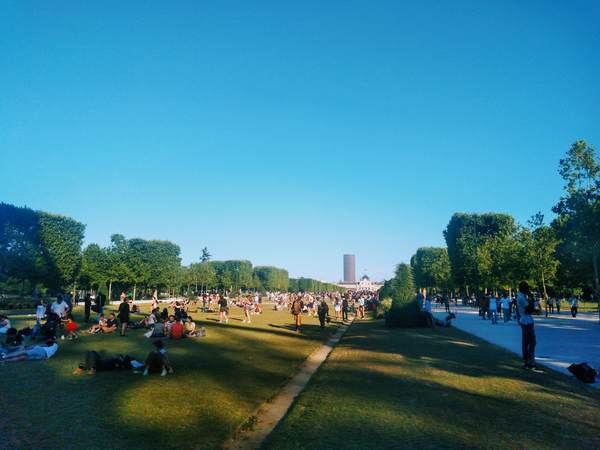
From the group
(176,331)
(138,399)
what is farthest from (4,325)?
(138,399)

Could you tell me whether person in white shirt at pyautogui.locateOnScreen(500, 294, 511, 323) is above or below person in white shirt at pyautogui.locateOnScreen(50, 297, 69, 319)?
below

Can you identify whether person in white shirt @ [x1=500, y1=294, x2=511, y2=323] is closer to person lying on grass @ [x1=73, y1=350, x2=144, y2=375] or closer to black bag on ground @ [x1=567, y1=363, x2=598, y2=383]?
black bag on ground @ [x1=567, y1=363, x2=598, y2=383]

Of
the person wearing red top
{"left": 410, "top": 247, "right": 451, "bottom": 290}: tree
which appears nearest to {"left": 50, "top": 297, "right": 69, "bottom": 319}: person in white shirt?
the person wearing red top

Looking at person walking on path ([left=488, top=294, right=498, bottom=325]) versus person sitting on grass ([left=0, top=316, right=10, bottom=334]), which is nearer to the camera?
person sitting on grass ([left=0, top=316, right=10, bottom=334])

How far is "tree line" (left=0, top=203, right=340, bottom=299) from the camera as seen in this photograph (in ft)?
142

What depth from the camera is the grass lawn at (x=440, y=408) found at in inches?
226

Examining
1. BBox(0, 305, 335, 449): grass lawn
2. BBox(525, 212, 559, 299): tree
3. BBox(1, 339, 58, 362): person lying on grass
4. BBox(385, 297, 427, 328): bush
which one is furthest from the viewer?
BBox(525, 212, 559, 299): tree

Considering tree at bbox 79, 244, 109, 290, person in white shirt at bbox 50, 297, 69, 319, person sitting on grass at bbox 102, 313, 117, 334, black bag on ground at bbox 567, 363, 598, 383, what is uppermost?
tree at bbox 79, 244, 109, 290

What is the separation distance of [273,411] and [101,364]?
5.65 m

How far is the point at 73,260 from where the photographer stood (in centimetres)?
4709

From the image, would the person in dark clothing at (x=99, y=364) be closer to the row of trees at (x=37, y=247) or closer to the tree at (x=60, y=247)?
the row of trees at (x=37, y=247)

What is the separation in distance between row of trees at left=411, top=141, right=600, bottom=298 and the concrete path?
19.7 m

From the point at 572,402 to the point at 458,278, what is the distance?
2127 inches

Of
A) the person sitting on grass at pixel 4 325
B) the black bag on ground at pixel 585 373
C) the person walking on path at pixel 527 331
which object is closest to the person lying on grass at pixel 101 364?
the person walking on path at pixel 527 331
